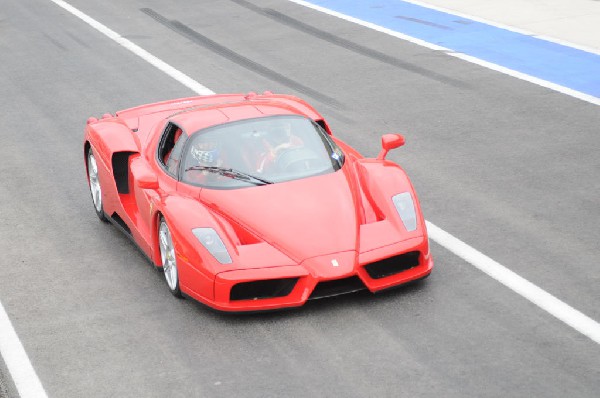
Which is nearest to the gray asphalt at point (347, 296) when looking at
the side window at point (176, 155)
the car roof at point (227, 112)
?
the side window at point (176, 155)

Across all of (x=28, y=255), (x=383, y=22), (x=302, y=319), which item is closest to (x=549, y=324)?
(x=302, y=319)

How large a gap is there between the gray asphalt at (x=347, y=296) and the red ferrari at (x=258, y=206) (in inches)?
10.5

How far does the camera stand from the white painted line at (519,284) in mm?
8320

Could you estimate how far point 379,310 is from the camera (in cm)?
872

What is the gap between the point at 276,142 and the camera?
9.91 meters

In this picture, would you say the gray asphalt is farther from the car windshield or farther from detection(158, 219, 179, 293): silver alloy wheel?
the car windshield

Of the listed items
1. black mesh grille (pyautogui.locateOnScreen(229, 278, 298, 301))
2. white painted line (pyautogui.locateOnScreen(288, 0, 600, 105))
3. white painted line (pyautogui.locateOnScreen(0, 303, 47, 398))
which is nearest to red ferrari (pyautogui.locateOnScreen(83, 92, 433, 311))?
black mesh grille (pyautogui.locateOnScreen(229, 278, 298, 301))

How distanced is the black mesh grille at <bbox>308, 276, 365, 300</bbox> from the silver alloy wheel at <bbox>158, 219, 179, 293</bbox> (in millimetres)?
1232

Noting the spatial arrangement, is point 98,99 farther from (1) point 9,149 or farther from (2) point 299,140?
(2) point 299,140

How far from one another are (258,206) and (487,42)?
1014 cm

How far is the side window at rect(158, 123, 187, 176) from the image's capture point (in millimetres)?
9992

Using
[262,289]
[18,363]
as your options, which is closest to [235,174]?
[262,289]

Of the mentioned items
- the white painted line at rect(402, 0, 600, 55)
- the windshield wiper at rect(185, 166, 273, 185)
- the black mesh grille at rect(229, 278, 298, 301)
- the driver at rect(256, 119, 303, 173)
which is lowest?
the white painted line at rect(402, 0, 600, 55)

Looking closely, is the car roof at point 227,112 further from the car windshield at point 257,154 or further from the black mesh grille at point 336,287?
the black mesh grille at point 336,287
